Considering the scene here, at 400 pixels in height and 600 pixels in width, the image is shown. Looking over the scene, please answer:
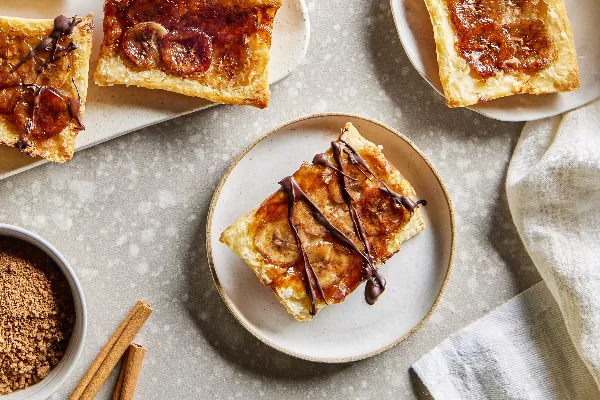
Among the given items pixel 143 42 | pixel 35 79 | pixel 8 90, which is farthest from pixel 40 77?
pixel 143 42

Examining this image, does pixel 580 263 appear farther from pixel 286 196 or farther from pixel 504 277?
pixel 286 196

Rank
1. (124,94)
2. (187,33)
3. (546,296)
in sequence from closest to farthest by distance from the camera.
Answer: (187,33) < (124,94) < (546,296)

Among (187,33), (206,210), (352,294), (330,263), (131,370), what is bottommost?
(131,370)

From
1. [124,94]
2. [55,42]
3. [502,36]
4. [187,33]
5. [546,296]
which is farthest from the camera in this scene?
[546,296]

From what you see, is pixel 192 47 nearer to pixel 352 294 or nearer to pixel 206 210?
pixel 206 210

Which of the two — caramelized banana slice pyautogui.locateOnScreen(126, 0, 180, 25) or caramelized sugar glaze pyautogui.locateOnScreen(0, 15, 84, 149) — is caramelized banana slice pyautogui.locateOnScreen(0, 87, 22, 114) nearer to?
caramelized sugar glaze pyautogui.locateOnScreen(0, 15, 84, 149)

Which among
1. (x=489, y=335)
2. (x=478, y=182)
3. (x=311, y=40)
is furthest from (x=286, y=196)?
(x=489, y=335)
